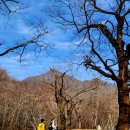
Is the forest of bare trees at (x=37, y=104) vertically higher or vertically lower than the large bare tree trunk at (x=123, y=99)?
higher

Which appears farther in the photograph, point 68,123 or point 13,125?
point 13,125

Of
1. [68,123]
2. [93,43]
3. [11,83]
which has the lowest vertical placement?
[68,123]

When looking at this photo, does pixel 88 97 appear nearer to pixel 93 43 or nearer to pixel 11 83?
pixel 11 83

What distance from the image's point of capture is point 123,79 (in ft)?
56.4

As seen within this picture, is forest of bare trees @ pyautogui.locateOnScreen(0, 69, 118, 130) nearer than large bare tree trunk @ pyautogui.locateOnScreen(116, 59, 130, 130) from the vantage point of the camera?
No

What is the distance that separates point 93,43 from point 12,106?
44.4m

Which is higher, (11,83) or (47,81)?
(11,83)

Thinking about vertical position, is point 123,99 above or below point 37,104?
below

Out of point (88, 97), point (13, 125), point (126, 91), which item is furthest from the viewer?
point (88, 97)

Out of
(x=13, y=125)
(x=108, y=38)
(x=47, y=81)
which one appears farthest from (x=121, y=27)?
(x=13, y=125)

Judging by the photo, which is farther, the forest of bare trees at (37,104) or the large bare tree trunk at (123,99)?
the forest of bare trees at (37,104)

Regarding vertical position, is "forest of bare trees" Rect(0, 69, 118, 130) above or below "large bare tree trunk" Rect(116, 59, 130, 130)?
above

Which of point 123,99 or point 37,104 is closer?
point 123,99

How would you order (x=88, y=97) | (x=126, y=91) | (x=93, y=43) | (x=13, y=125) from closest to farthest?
(x=126, y=91) < (x=93, y=43) < (x=13, y=125) < (x=88, y=97)
